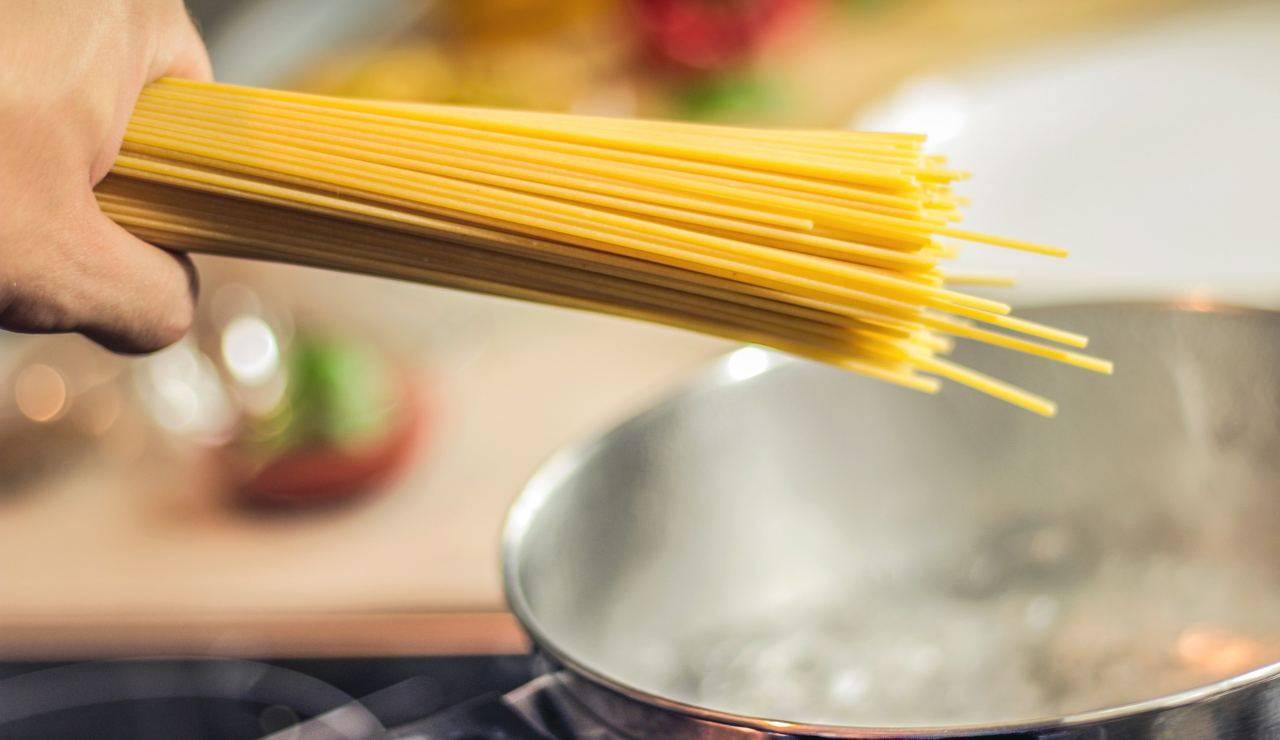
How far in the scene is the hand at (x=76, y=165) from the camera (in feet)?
1.14

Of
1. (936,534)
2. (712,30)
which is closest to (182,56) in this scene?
(936,534)

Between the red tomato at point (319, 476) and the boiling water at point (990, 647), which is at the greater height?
the boiling water at point (990, 647)

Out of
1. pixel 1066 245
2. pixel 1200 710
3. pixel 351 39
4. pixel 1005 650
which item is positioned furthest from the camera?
pixel 351 39

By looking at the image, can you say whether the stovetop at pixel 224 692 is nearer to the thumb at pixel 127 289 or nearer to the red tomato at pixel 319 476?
the red tomato at pixel 319 476

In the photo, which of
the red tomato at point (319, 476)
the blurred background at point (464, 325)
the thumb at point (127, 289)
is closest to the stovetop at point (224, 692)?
the blurred background at point (464, 325)

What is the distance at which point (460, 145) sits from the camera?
0.39 meters

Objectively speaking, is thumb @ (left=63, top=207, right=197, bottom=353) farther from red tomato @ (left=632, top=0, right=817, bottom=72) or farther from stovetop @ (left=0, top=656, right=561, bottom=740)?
red tomato @ (left=632, top=0, right=817, bottom=72)

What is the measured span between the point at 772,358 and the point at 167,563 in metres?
0.46

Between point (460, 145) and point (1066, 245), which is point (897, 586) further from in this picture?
point (1066, 245)

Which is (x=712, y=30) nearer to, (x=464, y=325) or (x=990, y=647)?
(x=464, y=325)

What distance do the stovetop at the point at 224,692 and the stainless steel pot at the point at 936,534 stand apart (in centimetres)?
18

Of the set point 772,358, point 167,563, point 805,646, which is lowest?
point 167,563

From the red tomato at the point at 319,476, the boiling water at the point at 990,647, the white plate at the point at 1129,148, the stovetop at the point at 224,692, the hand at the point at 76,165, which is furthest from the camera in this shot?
the white plate at the point at 1129,148

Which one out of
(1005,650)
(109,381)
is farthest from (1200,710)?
(109,381)
